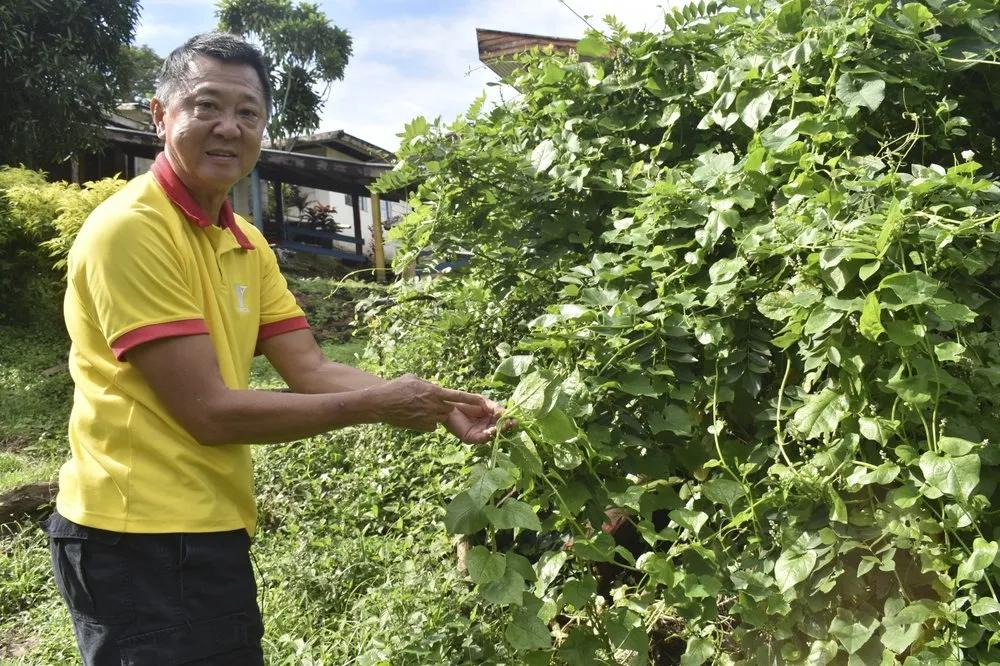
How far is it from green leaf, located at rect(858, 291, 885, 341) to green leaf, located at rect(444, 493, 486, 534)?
0.74 meters

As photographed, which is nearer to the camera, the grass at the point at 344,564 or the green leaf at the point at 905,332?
A: the green leaf at the point at 905,332

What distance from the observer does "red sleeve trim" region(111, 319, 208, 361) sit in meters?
1.63

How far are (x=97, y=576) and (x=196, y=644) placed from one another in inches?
9.4

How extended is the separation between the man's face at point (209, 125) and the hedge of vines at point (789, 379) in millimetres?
776

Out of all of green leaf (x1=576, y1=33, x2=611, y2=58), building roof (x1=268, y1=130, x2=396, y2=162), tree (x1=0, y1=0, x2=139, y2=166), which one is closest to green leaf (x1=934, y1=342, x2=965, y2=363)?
green leaf (x1=576, y1=33, x2=611, y2=58)

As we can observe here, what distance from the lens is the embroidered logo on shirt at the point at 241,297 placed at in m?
2.01

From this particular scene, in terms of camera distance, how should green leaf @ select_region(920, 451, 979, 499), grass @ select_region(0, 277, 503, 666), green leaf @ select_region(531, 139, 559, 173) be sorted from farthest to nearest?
grass @ select_region(0, 277, 503, 666), green leaf @ select_region(531, 139, 559, 173), green leaf @ select_region(920, 451, 979, 499)

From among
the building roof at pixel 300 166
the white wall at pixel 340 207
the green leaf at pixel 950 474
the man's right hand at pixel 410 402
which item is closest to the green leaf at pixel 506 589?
the man's right hand at pixel 410 402

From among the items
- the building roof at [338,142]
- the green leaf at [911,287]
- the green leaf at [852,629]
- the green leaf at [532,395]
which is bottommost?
the green leaf at [852,629]

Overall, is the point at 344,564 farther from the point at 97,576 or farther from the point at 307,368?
the point at 97,576

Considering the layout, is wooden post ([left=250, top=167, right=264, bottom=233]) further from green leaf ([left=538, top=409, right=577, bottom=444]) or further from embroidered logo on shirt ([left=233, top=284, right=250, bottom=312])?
green leaf ([left=538, top=409, right=577, bottom=444])

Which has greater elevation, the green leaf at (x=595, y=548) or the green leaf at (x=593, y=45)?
the green leaf at (x=593, y=45)

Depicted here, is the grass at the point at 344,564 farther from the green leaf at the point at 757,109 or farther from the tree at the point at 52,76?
the tree at the point at 52,76

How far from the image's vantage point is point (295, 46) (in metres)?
31.6
